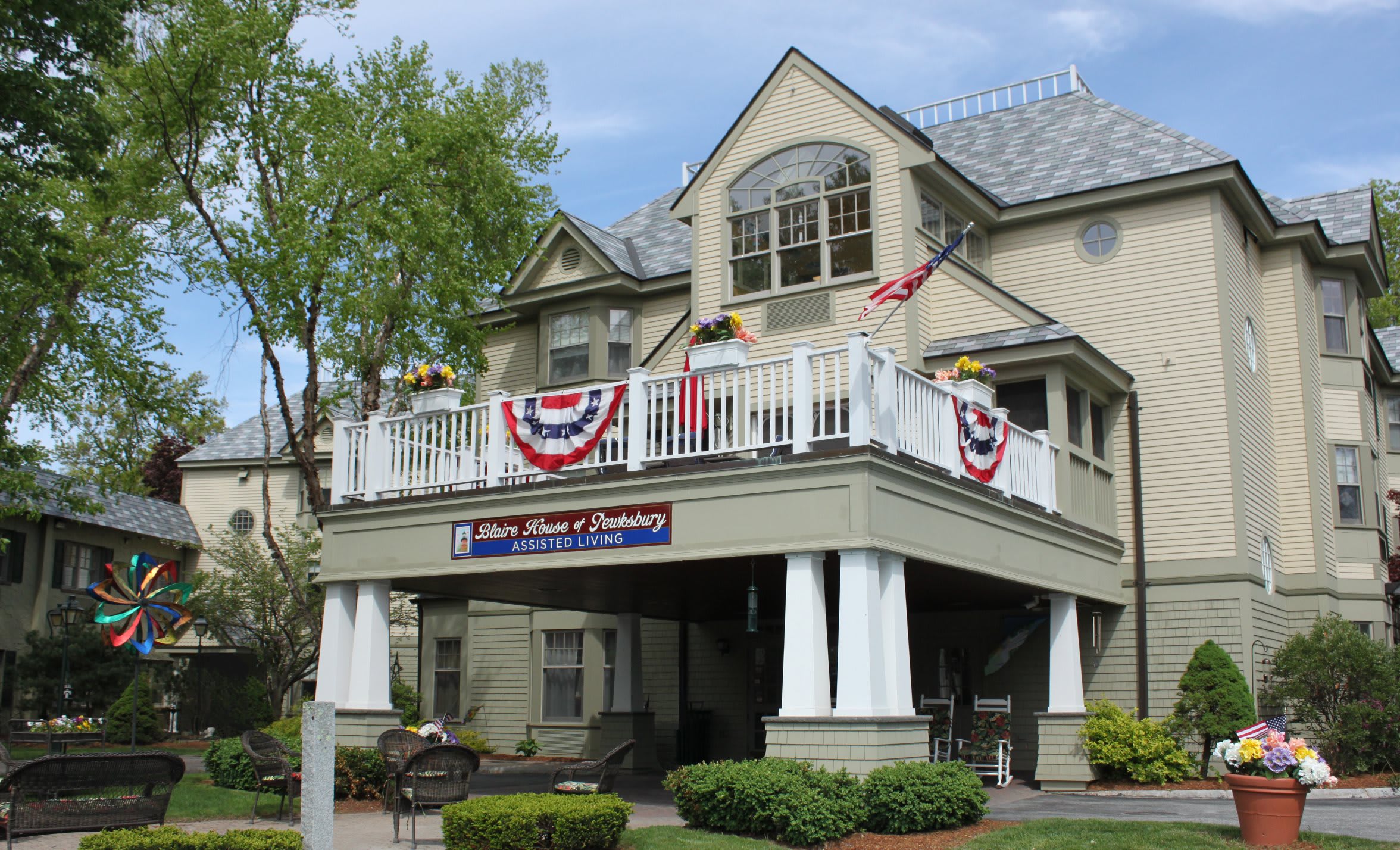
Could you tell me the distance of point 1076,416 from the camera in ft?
59.2

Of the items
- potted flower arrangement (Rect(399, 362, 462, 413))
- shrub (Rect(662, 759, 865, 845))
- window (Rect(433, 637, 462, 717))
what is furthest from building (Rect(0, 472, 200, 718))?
shrub (Rect(662, 759, 865, 845))

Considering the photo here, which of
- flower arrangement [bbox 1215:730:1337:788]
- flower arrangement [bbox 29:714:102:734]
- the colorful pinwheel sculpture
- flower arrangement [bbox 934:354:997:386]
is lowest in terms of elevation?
flower arrangement [bbox 29:714:102:734]

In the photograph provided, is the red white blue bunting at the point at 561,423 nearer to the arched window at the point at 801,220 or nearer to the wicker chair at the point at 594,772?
the wicker chair at the point at 594,772

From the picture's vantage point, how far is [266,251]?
22.9m

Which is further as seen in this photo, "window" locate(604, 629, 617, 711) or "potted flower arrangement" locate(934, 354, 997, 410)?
"window" locate(604, 629, 617, 711)

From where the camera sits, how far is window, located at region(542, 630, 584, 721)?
23000mm

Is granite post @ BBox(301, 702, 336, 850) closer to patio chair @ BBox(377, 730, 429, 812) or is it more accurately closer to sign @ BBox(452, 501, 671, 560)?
patio chair @ BBox(377, 730, 429, 812)

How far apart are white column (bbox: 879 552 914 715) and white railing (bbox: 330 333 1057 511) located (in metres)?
1.18

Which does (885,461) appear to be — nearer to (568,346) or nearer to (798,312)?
(798,312)

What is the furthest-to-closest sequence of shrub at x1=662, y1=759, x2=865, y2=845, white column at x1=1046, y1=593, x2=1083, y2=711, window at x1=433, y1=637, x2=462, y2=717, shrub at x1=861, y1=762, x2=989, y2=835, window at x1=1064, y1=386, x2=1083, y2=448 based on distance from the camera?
window at x1=433, y1=637, x2=462, y2=717
window at x1=1064, y1=386, x2=1083, y2=448
white column at x1=1046, y1=593, x2=1083, y2=711
shrub at x1=861, y1=762, x2=989, y2=835
shrub at x1=662, y1=759, x2=865, y2=845

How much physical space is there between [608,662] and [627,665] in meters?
1.97

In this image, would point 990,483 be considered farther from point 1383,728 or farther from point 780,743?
point 1383,728

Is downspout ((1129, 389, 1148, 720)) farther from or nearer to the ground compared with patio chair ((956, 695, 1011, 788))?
farther from the ground

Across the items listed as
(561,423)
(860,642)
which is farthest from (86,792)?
(860,642)
